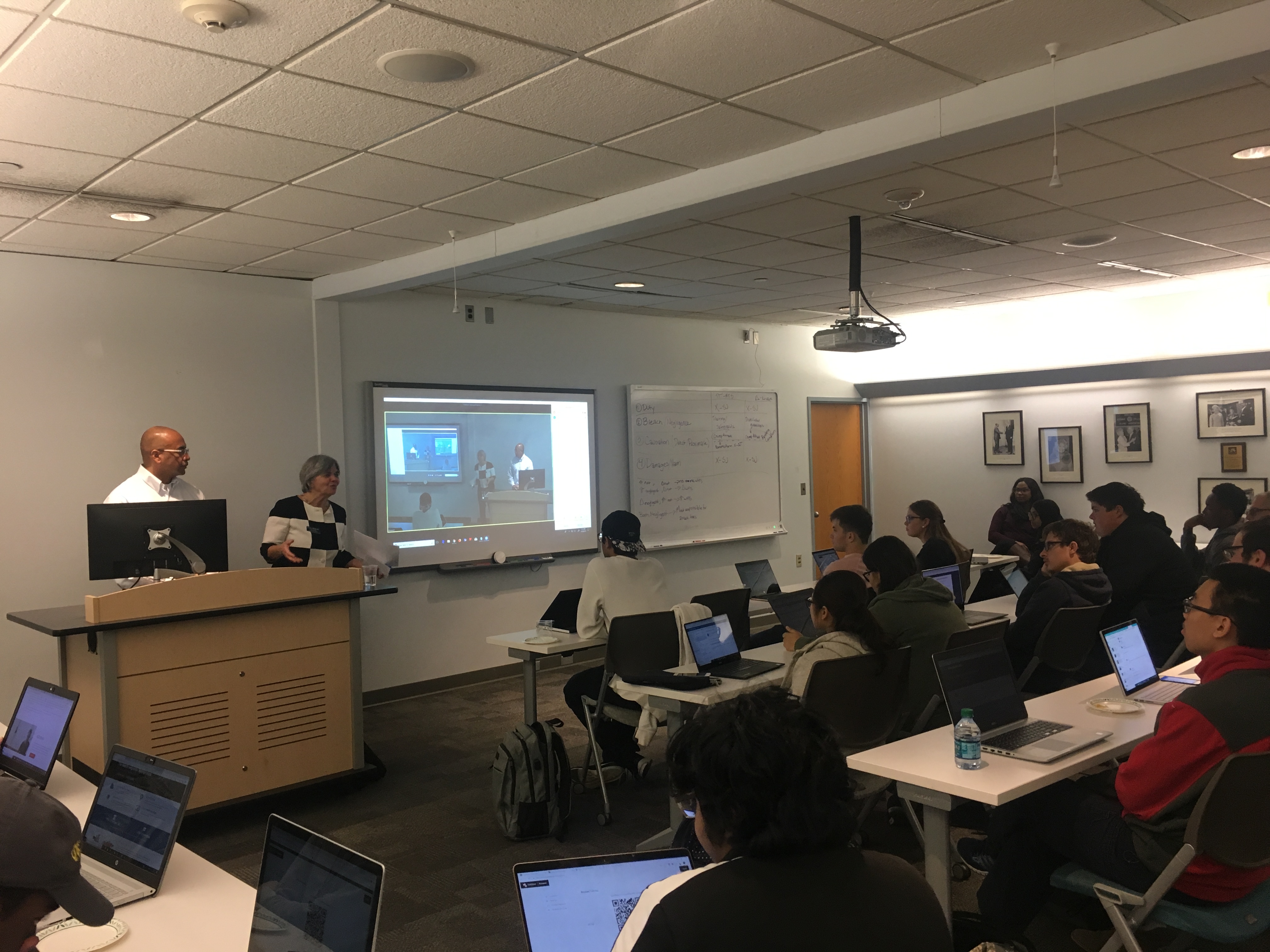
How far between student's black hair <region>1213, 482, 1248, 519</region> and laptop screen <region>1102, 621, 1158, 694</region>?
3.03 metres

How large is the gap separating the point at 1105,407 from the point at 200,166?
7.77 metres

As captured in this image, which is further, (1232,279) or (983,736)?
(1232,279)

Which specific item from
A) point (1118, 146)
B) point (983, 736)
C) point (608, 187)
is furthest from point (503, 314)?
point (983, 736)

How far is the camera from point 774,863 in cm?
129

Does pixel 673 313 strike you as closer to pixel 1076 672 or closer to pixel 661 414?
pixel 661 414

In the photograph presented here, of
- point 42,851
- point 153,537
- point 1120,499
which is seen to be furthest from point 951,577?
point 42,851

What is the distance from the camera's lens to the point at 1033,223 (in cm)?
534

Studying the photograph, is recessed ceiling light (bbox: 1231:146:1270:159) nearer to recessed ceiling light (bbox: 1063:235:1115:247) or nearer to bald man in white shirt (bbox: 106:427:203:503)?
recessed ceiling light (bbox: 1063:235:1115:247)

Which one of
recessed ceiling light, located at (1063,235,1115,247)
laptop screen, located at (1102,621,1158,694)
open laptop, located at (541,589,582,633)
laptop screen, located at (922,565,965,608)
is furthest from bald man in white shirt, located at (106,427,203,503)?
recessed ceiling light, located at (1063,235,1115,247)

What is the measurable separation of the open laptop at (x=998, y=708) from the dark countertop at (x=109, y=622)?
2.87 m

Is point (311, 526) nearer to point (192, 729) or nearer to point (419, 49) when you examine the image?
point (192, 729)

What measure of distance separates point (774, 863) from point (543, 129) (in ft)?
9.37

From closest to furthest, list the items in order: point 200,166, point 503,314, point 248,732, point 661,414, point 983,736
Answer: point 983,736 → point 200,166 → point 248,732 → point 503,314 → point 661,414

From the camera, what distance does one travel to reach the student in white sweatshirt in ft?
15.1
